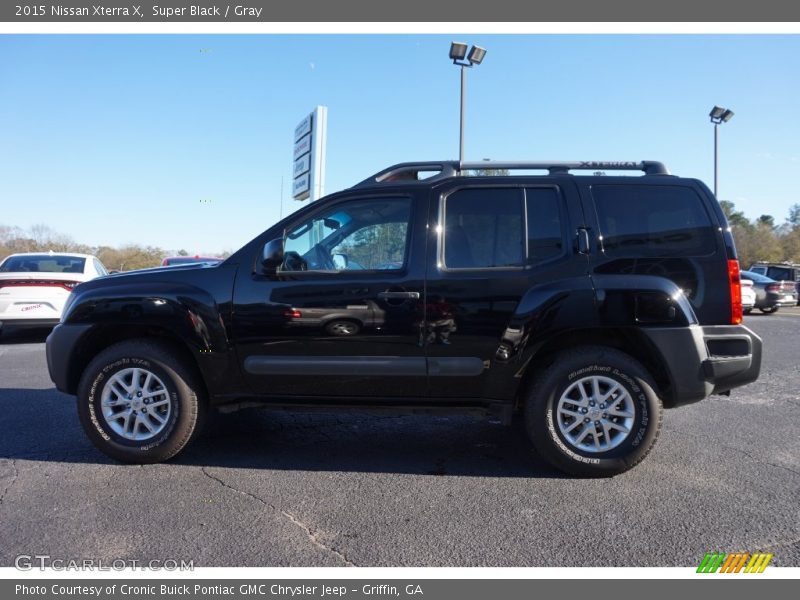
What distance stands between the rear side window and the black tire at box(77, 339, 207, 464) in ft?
9.77

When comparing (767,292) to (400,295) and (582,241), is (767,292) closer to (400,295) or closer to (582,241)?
(582,241)

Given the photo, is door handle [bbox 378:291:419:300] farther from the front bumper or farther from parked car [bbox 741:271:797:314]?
parked car [bbox 741:271:797:314]

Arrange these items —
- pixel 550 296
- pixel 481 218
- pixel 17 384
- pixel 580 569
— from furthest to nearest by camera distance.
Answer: pixel 17 384 < pixel 481 218 < pixel 550 296 < pixel 580 569

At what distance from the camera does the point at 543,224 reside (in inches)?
150

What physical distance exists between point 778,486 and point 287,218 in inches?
141

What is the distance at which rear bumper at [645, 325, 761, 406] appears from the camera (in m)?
3.56

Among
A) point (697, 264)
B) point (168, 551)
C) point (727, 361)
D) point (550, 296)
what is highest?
point (697, 264)

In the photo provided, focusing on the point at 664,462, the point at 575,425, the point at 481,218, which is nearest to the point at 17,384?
the point at 481,218

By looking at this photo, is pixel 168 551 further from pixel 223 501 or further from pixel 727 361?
pixel 727 361

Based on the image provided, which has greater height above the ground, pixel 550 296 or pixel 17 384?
pixel 550 296

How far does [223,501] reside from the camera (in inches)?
130

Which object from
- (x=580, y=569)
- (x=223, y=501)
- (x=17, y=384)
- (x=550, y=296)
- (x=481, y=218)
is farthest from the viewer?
(x=17, y=384)

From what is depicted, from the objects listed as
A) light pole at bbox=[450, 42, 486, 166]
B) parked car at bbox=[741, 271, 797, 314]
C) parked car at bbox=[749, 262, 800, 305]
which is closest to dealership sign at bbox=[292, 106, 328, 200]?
light pole at bbox=[450, 42, 486, 166]

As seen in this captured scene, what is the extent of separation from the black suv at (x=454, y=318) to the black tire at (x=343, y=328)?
13mm
